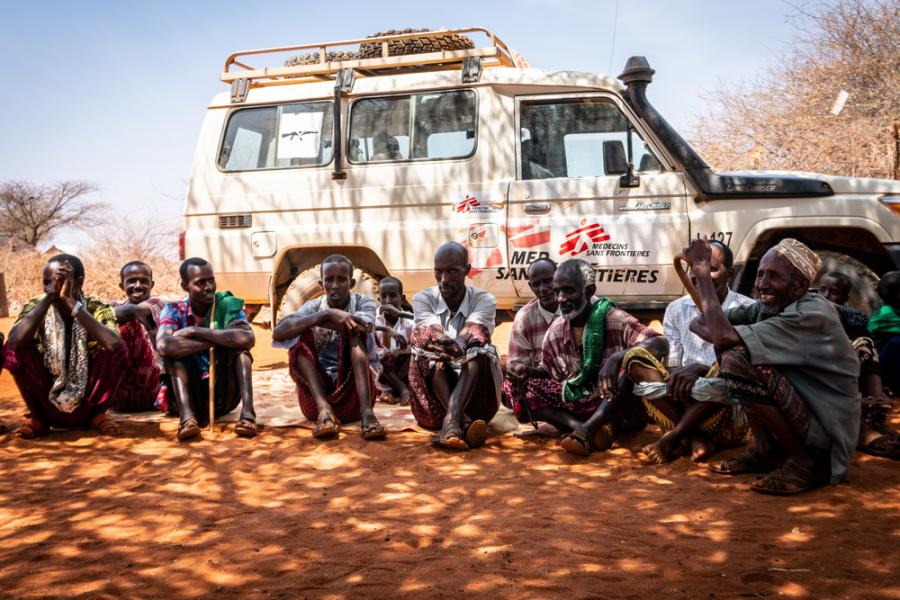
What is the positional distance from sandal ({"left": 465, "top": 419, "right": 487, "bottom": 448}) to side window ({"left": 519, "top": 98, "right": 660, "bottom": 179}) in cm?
237

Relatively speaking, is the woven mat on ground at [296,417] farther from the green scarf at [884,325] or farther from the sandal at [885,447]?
the green scarf at [884,325]

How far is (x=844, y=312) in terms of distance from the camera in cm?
454

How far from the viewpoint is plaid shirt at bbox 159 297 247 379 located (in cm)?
477

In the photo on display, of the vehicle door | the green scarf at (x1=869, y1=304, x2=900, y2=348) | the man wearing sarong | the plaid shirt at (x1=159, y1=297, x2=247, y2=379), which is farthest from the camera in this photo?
the vehicle door

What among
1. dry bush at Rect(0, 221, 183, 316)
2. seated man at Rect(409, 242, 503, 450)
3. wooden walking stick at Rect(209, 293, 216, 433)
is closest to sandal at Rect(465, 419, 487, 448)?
seated man at Rect(409, 242, 503, 450)

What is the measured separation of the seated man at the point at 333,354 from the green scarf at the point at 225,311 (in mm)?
360

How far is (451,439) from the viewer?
4156 mm

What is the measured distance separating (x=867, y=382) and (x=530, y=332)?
188 centimetres

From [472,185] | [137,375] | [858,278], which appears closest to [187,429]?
[137,375]

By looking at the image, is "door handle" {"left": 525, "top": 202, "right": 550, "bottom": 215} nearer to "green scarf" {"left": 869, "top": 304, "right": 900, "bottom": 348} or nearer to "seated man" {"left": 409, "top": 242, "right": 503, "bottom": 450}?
"seated man" {"left": 409, "top": 242, "right": 503, "bottom": 450}

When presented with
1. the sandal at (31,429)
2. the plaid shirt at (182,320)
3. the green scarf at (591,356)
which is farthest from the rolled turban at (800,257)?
the sandal at (31,429)

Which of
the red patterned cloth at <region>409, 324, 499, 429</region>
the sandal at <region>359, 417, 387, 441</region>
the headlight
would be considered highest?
the headlight

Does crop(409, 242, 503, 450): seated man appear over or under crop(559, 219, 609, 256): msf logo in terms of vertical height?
under

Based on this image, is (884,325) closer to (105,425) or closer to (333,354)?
(333,354)
